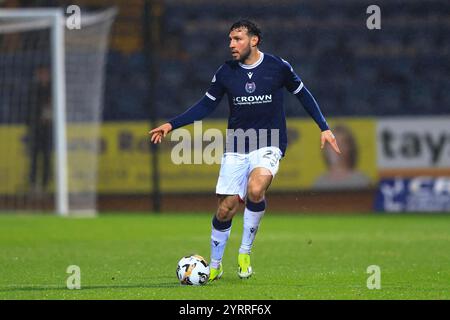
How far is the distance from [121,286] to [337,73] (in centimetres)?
1431

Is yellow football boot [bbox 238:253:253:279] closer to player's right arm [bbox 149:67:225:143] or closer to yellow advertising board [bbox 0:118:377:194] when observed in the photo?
player's right arm [bbox 149:67:225:143]

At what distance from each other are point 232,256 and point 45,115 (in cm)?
883

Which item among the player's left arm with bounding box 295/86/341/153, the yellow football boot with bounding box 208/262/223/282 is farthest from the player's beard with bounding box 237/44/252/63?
the yellow football boot with bounding box 208/262/223/282

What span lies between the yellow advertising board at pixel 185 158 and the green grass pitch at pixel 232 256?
993mm

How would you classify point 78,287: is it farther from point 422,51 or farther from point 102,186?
point 422,51

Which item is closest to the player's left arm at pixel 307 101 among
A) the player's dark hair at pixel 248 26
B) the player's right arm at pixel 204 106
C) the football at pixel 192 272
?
the player's dark hair at pixel 248 26

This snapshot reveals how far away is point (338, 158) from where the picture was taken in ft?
63.0

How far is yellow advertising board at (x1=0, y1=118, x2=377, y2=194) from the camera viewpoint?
18.9 m

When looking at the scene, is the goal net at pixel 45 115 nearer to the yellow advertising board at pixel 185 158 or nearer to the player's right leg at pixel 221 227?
the yellow advertising board at pixel 185 158

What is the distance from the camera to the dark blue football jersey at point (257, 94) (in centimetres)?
889

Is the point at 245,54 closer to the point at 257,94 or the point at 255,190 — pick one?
the point at 257,94

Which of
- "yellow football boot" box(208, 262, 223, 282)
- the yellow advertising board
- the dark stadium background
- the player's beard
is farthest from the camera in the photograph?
the dark stadium background

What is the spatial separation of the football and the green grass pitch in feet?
0.34

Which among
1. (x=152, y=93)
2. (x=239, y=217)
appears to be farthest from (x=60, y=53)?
(x=239, y=217)
